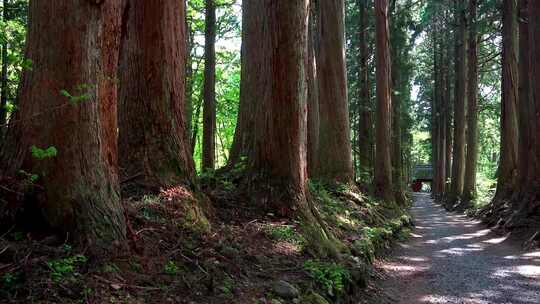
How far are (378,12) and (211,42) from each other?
631 centimetres

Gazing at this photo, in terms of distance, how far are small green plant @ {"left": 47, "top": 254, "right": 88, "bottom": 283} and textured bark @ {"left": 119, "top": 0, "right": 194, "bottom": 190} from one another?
2276 mm

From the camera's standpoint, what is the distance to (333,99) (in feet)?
43.3

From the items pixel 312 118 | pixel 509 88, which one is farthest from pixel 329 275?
pixel 509 88

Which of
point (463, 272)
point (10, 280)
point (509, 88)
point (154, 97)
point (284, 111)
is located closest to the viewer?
point (10, 280)

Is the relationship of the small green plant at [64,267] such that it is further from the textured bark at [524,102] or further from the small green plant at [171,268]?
the textured bark at [524,102]

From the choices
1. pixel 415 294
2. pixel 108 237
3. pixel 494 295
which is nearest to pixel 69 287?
pixel 108 237

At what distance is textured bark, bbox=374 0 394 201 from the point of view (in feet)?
56.0

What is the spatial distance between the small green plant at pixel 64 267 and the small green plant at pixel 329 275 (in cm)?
274

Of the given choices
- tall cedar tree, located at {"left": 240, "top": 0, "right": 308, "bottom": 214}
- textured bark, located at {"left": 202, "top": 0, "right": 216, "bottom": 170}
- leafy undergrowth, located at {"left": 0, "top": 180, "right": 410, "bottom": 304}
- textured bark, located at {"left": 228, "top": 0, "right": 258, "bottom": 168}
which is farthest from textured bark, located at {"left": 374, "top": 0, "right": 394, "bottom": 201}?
tall cedar tree, located at {"left": 240, "top": 0, "right": 308, "bottom": 214}

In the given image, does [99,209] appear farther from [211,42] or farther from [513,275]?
[211,42]

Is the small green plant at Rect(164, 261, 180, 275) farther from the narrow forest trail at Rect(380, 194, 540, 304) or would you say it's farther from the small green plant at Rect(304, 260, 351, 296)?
the narrow forest trail at Rect(380, 194, 540, 304)

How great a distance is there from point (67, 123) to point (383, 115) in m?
14.7

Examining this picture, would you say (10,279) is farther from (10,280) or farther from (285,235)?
(285,235)

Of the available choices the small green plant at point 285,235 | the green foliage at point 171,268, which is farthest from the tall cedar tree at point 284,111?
the green foliage at point 171,268
